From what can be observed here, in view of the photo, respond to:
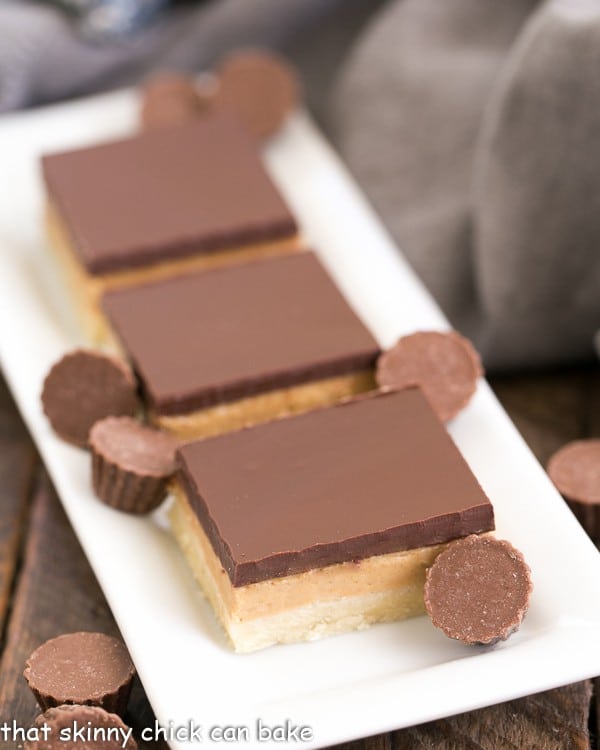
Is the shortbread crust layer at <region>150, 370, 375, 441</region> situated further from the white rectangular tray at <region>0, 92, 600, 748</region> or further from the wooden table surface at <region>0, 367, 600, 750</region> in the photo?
the wooden table surface at <region>0, 367, 600, 750</region>

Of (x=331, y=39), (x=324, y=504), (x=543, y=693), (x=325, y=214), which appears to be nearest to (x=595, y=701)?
(x=543, y=693)

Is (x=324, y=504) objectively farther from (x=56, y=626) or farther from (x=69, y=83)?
(x=69, y=83)

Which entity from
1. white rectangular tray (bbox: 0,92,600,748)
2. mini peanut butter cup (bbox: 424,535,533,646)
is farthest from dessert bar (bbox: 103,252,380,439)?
mini peanut butter cup (bbox: 424,535,533,646)

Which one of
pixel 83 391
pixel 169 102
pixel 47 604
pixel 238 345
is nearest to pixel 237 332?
pixel 238 345

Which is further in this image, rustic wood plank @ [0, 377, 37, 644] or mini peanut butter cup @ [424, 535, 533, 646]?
rustic wood plank @ [0, 377, 37, 644]

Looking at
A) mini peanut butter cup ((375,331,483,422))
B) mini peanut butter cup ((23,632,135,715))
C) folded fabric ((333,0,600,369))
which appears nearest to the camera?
mini peanut butter cup ((23,632,135,715))

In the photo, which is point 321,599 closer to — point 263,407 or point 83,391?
point 263,407
